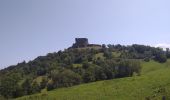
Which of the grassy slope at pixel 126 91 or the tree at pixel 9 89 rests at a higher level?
the grassy slope at pixel 126 91

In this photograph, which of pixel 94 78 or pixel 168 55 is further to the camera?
pixel 168 55

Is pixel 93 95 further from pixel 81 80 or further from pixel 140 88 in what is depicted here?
pixel 81 80

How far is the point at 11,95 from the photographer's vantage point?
131750 mm

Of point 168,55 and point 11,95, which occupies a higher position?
point 168,55

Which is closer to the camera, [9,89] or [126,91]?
[126,91]

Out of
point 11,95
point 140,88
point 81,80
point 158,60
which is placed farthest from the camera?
point 158,60

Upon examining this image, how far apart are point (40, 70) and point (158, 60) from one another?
70109 millimetres

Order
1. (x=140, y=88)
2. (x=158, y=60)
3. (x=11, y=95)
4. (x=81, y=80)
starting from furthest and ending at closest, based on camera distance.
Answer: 1. (x=158, y=60)
2. (x=81, y=80)
3. (x=11, y=95)
4. (x=140, y=88)

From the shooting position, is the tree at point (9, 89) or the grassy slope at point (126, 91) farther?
the tree at point (9, 89)

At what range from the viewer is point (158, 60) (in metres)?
186

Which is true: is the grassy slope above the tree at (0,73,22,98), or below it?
above

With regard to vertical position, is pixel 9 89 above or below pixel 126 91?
below

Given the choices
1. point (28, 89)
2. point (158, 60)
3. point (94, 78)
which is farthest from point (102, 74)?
point (158, 60)

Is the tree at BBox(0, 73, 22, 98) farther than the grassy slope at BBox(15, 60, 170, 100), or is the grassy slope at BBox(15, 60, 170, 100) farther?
the tree at BBox(0, 73, 22, 98)
